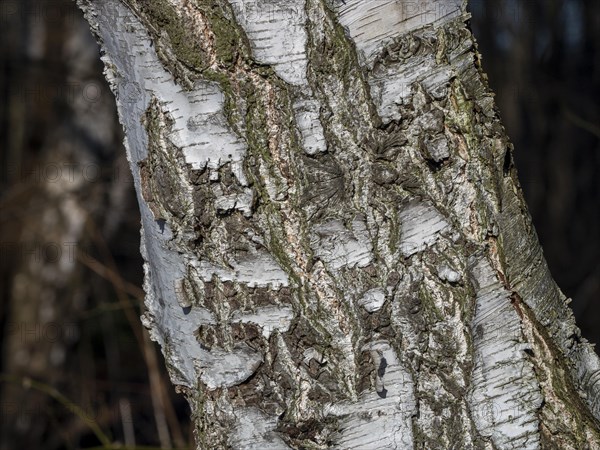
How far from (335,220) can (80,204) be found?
3.19 metres

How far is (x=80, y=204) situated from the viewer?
12.4ft

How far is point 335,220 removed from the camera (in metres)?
0.86

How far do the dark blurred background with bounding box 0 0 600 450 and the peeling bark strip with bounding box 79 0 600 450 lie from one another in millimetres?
2626

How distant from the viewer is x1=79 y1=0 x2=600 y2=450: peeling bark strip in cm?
83

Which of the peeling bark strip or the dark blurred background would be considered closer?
the peeling bark strip

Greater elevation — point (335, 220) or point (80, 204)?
point (335, 220)

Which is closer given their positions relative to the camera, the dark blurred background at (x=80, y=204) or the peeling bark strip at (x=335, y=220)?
the peeling bark strip at (x=335, y=220)

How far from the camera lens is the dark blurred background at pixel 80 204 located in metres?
3.79

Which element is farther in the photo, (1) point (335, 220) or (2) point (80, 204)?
(2) point (80, 204)

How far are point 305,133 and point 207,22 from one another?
180 mm

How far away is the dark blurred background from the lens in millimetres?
3795

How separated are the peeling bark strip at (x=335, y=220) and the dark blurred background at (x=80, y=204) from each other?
2.63m

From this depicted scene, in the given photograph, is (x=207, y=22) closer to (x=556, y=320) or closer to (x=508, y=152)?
(x=508, y=152)

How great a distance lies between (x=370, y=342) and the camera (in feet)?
2.89
